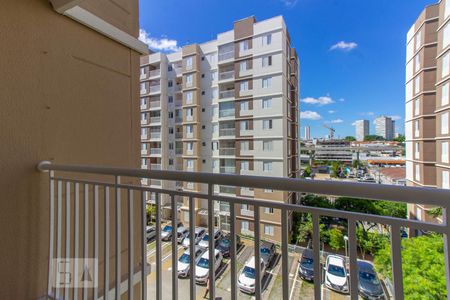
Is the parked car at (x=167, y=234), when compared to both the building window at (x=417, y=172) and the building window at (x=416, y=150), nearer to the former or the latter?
the building window at (x=417, y=172)

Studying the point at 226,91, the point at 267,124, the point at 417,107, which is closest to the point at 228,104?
the point at 226,91

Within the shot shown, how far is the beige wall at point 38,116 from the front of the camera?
0.92 meters

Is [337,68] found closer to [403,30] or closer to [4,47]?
[403,30]

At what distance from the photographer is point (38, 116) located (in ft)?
3.24

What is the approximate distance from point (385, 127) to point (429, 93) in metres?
2.89

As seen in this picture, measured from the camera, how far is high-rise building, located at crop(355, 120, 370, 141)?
4.54 m

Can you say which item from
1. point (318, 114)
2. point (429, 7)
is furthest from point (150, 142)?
point (429, 7)

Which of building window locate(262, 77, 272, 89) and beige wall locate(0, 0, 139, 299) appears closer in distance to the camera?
beige wall locate(0, 0, 139, 299)

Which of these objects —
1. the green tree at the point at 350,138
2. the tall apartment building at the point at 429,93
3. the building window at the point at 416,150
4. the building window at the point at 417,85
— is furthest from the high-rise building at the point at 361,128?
the building window at the point at 416,150

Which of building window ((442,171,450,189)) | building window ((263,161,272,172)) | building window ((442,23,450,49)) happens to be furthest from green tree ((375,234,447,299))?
building window ((263,161,272,172))

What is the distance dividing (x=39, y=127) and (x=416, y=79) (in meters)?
8.66

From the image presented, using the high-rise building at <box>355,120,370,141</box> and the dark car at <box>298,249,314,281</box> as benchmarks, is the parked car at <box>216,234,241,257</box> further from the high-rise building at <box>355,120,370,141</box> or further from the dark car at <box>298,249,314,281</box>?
the high-rise building at <box>355,120,370,141</box>

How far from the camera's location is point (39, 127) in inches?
39.0

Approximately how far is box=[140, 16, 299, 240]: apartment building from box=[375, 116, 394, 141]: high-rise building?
3672 mm
